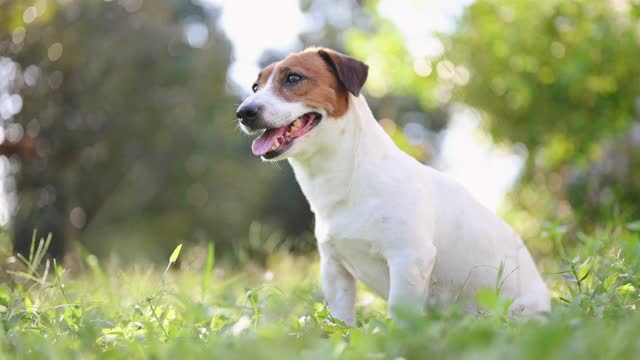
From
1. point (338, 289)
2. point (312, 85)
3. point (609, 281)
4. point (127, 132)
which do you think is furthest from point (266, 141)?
point (127, 132)

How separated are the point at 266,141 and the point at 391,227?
0.74m

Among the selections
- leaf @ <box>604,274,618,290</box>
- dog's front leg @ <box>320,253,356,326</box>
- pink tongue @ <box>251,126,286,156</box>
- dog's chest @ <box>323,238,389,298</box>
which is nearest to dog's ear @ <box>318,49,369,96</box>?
pink tongue @ <box>251,126,286,156</box>

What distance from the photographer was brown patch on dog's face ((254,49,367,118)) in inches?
141

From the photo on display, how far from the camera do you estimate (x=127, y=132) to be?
15.8m

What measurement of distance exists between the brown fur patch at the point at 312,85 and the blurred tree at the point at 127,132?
1060 cm

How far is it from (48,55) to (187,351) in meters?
13.8

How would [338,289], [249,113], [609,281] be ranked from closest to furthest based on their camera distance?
[609,281], [249,113], [338,289]

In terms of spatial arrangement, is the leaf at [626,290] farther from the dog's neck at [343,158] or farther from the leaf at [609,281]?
the dog's neck at [343,158]

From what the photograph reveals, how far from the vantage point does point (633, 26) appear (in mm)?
8320

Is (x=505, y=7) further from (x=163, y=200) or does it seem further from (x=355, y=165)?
(x=163, y=200)

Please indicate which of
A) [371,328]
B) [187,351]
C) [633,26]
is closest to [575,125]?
[633,26]

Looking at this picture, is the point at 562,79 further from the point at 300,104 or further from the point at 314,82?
the point at 300,104

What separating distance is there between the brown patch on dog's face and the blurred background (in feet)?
4.89

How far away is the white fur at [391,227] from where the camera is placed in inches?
133
